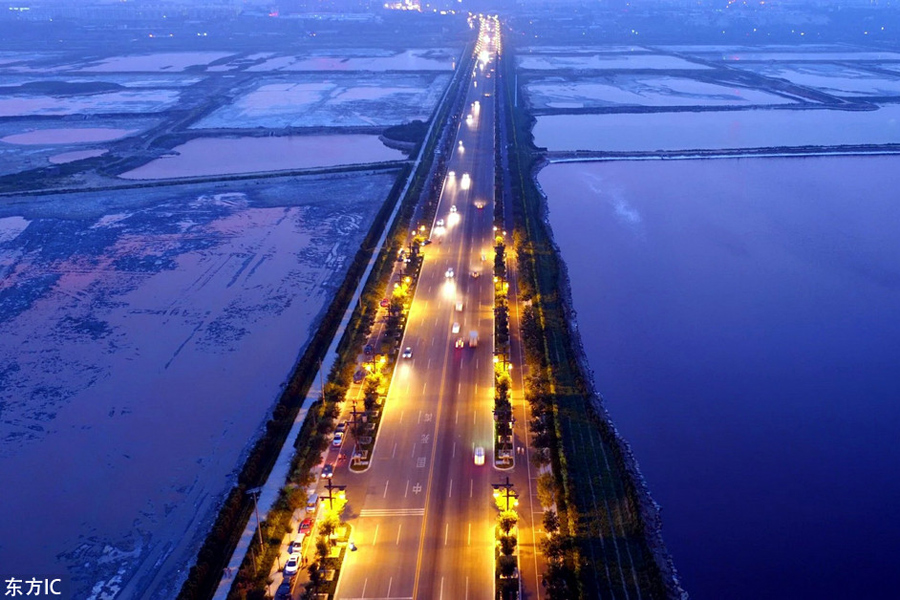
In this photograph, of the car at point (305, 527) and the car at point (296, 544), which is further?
the car at point (305, 527)

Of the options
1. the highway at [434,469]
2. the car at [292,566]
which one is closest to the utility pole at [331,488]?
the highway at [434,469]

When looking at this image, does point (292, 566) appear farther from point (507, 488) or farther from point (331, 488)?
point (507, 488)

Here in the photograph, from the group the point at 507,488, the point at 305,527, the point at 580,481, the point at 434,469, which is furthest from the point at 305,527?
the point at 580,481

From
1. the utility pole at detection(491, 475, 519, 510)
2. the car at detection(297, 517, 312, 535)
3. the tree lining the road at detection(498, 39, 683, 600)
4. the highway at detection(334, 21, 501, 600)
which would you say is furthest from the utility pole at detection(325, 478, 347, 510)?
the tree lining the road at detection(498, 39, 683, 600)

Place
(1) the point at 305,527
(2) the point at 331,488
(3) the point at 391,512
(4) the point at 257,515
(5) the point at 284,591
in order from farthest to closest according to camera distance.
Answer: (2) the point at 331,488 < (3) the point at 391,512 < (1) the point at 305,527 < (4) the point at 257,515 < (5) the point at 284,591

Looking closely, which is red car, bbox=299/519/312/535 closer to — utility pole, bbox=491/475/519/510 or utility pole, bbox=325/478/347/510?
utility pole, bbox=325/478/347/510

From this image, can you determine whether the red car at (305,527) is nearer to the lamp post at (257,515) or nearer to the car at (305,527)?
the car at (305,527)
